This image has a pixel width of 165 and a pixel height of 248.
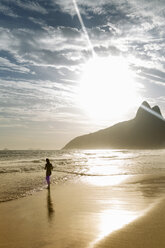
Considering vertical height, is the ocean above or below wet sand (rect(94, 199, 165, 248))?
below

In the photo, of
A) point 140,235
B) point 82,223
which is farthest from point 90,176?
point 140,235

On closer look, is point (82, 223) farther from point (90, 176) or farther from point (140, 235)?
point (90, 176)

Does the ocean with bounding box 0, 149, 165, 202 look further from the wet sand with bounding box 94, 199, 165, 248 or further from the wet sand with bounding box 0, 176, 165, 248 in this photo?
Answer: the wet sand with bounding box 94, 199, 165, 248

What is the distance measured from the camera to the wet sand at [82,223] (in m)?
6.20

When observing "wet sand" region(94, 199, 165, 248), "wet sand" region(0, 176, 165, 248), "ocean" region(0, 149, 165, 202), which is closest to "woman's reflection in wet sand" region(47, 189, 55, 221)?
"wet sand" region(0, 176, 165, 248)

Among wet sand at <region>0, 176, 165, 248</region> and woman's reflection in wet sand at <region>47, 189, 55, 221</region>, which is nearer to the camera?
wet sand at <region>0, 176, 165, 248</region>

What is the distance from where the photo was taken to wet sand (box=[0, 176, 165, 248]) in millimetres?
6195

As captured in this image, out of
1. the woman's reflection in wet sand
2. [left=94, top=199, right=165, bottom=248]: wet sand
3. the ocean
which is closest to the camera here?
[left=94, top=199, right=165, bottom=248]: wet sand

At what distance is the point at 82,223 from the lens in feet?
25.6

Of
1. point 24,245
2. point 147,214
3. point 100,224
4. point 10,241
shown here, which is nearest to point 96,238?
point 100,224

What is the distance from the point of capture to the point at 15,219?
8.70 m

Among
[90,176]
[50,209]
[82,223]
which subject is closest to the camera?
[82,223]

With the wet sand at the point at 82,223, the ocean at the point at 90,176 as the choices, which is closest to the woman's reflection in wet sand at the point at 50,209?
the wet sand at the point at 82,223

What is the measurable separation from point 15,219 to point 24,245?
2.69 m
